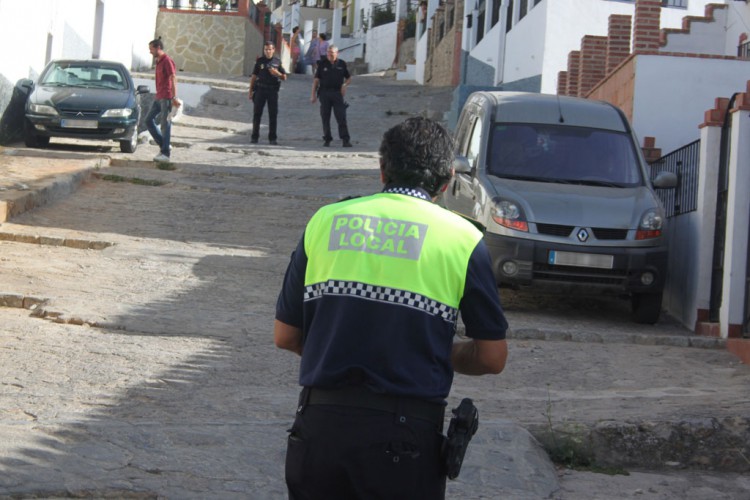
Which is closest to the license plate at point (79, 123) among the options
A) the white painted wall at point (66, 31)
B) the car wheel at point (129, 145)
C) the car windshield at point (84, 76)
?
the car wheel at point (129, 145)

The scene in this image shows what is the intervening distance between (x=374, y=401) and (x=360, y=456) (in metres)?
0.15

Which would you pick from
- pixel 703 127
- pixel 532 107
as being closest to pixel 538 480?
pixel 703 127

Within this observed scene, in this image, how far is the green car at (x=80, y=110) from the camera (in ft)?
59.7

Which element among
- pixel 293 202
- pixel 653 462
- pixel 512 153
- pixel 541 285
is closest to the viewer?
pixel 653 462

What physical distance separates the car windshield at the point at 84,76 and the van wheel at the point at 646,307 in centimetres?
1135

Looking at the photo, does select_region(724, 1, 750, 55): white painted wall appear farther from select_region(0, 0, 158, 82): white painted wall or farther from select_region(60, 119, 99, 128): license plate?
select_region(0, 0, 158, 82): white painted wall

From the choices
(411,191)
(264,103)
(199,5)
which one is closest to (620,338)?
(411,191)

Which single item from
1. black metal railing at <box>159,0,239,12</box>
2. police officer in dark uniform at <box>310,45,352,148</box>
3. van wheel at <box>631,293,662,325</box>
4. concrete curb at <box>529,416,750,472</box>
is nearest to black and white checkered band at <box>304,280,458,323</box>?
concrete curb at <box>529,416,750,472</box>

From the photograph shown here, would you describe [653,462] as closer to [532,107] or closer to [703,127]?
[703,127]

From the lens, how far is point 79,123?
1820 centimetres

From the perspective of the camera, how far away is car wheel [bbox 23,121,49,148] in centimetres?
1852

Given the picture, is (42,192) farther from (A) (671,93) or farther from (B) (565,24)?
(B) (565,24)

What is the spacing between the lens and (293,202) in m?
16.1

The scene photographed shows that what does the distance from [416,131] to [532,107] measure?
8.29 meters
